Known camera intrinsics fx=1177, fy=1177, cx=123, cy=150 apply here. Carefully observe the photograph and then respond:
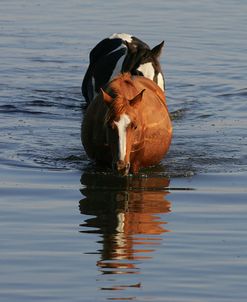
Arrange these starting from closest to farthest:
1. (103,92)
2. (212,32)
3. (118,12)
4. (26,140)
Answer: (103,92) < (26,140) < (212,32) < (118,12)

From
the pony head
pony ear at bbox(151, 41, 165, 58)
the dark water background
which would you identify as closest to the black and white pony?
pony ear at bbox(151, 41, 165, 58)

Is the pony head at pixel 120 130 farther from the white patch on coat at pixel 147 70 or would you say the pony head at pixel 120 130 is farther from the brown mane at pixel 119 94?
the white patch on coat at pixel 147 70

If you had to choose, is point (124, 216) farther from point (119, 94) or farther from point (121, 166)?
point (119, 94)

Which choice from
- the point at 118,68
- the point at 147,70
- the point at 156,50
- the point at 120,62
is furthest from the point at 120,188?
the point at 120,62

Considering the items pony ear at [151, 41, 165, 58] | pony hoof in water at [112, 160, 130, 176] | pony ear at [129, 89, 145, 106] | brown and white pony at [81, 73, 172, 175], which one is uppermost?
→ pony ear at [151, 41, 165, 58]

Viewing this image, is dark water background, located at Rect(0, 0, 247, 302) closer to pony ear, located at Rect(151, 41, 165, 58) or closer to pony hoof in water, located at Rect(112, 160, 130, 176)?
pony hoof in water, located at Rect(112, 160, 130, 176)

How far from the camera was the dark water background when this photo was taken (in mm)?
7188

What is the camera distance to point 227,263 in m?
7.52

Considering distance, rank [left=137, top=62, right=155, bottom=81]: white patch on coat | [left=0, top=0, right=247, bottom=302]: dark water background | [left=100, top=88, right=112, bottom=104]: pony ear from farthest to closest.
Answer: [left=137, top=62, right=155, bottom=81]: white patch on coat
[left=100, top=88, right=112, bottom=104]: pony ear
[left=0, top=0, right=247, bottom=302]: dark water background

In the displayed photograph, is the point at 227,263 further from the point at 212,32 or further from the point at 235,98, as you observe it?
the point at 212,32

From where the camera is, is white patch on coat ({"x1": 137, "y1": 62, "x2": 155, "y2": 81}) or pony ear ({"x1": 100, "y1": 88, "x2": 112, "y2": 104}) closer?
pony ear ({"x1": 100, "y1": 88, "x2": 112, "y2": 104})

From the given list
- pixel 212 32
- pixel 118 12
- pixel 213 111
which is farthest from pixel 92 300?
pixel 118 12

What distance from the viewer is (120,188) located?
33.4 ft

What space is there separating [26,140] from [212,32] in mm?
8125
